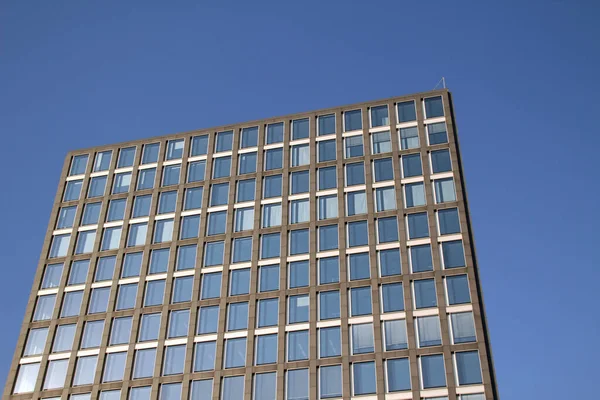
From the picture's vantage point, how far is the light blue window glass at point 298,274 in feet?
233

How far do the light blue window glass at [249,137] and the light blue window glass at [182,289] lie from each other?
16264 millimetres

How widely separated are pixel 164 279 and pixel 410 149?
1051 inches

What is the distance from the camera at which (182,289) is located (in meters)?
74.2

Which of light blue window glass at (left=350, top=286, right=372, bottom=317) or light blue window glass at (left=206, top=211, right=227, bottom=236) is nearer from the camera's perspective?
light blue window glass at (left=350, top=286, right=372, bottom=317)

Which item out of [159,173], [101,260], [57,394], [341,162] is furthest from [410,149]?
[57,394]

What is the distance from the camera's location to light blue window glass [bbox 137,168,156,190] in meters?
83.8

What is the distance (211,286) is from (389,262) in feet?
54.6

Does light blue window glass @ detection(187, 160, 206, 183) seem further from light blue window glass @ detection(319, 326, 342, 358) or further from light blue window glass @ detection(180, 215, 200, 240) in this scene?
light blue window glass @ detection(319, 326, 342, 358)

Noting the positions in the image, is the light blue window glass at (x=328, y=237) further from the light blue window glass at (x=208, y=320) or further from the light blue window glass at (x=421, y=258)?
the light blue window glass at (x=208, y=320)

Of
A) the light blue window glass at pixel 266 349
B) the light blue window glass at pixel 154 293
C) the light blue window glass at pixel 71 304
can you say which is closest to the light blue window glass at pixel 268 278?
the light blue window glass at pixel 266 349

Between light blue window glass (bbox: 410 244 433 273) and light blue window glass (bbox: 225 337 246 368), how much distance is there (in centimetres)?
1618

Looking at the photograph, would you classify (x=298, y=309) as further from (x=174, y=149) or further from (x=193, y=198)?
(x=174, y=149)

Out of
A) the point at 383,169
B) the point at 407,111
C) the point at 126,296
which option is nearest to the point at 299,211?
the point at 383,169

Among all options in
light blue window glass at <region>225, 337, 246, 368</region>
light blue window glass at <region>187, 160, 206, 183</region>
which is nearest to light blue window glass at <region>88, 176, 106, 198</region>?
light blue window glass at <region>187, 160, 206, 183</region>
